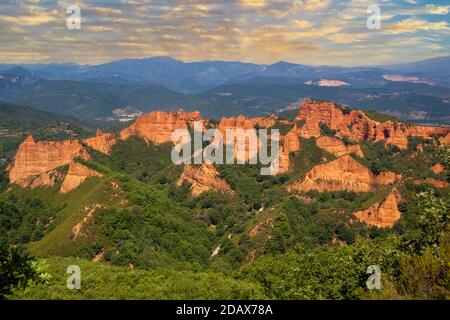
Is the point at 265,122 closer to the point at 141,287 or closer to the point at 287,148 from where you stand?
the point at 287,148

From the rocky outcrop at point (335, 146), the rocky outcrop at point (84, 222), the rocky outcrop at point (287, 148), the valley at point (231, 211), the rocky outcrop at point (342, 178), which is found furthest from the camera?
the rocky outcrop at point (335, 146)

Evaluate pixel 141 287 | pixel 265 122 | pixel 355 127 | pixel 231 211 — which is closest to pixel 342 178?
pixel 231 211

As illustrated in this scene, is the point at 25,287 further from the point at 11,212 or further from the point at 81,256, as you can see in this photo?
the point at 11,212

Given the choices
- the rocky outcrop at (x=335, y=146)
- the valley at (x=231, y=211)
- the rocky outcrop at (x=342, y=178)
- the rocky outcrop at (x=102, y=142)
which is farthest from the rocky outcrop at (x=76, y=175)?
the rocky outcrop at (x=335, y=146)

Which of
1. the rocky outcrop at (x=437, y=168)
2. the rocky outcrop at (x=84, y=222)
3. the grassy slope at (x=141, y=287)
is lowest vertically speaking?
the rocky outcrop at (x=437, y=168)

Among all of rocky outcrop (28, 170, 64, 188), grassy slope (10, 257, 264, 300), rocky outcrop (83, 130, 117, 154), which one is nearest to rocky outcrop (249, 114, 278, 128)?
rocky outcrop (83, 130, 117, 154)

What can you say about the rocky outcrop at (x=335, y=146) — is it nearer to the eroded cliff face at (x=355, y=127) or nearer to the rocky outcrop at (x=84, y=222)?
the eroded cliff face at (x=355, y=127)
